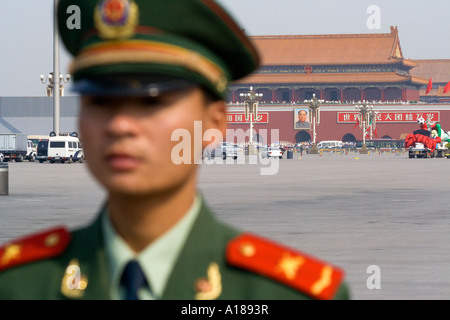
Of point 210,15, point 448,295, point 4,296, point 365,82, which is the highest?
point 365,82

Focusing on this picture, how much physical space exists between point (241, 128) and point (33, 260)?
98433 mm

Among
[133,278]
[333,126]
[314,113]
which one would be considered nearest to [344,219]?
[133,278]

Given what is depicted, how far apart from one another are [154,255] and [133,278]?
6cm

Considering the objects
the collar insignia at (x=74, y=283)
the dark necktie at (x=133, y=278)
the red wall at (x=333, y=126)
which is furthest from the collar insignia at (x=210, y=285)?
the red wall at (x=333, y=126)

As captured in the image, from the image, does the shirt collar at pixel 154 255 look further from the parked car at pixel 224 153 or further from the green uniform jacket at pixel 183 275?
the parked car at pixel 224 153

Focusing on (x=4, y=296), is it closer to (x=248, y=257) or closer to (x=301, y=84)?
(x=248, y=257)

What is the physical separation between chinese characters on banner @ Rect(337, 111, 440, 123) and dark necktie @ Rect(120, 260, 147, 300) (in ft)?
323

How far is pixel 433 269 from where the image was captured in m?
10.0

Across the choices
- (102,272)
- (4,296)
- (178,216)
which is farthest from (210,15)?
(4,296)

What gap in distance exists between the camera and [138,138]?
1859mm

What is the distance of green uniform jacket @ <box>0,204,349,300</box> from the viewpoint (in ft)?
6.41

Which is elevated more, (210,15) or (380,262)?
(210,15)

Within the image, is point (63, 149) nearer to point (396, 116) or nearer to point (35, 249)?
point (35, 249)

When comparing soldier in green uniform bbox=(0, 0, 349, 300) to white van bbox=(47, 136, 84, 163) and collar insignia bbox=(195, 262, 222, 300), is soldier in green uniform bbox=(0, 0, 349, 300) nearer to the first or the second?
collar insignia bbox=(195, 262, 222, 300)
